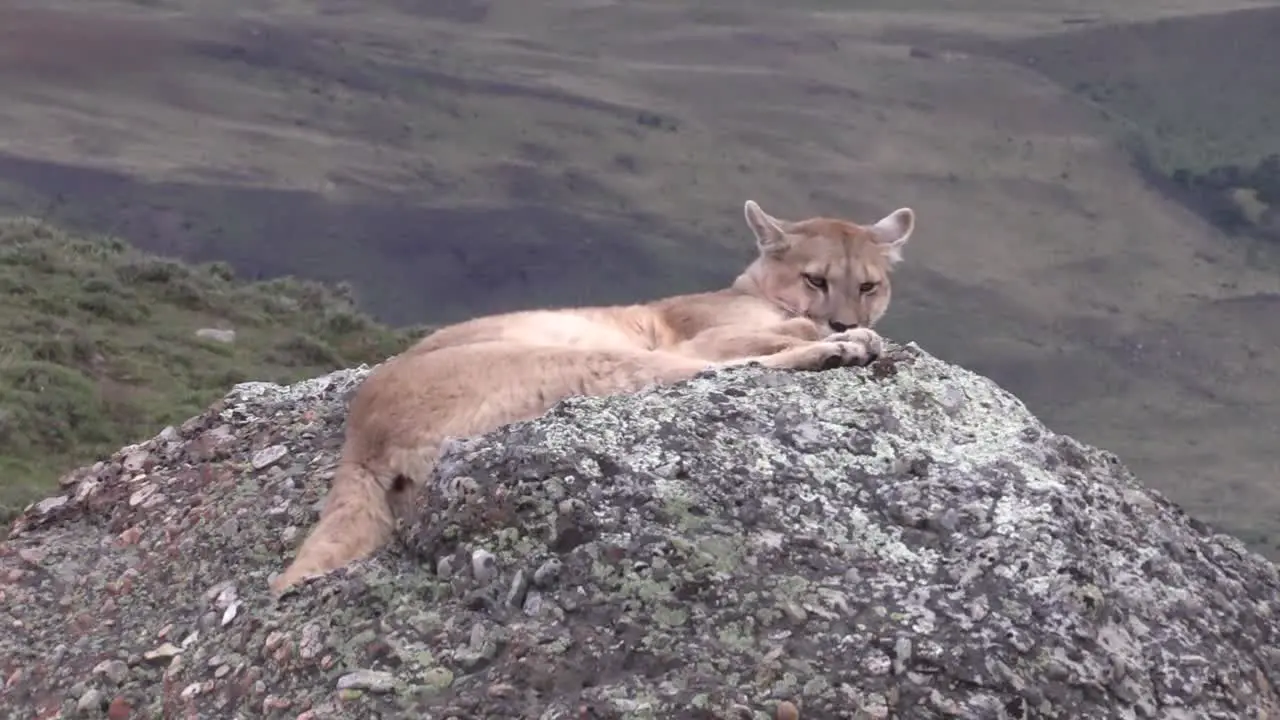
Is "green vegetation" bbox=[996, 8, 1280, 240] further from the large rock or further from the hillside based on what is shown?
the large rock

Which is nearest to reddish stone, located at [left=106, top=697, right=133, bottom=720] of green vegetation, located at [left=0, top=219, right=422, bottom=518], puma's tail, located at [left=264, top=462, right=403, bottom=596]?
puma's tail, located at [left=264, top=462, right=403, bottom=596]

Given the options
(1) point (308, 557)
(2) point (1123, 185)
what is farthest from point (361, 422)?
(2) point (1123, 185)

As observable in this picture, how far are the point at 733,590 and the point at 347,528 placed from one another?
1.49 meters

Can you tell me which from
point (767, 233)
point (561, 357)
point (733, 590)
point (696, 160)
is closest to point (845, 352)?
point (561, 357)

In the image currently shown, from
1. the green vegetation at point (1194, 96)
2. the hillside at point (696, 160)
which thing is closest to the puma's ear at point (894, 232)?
the hillside at point (696, 160)

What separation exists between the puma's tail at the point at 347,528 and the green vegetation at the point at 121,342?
24.4 feet

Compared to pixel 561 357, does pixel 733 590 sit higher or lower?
lower

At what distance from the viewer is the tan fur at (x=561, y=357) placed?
565cm

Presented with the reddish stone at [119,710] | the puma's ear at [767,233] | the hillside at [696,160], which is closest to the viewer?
the reddish stone at [119,710]

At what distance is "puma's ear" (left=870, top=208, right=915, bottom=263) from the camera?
7891mm

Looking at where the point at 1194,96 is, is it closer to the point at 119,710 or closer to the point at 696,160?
the point at 696,160

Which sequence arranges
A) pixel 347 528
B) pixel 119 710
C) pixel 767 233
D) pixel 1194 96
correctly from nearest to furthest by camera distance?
pixel 119 710 < pixel 347 528 < pixel 767 233 < pixel 1194 96

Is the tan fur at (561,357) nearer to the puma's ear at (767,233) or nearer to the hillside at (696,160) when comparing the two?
the puma's ear at (767,233)

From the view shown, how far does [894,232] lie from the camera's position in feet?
26.1
